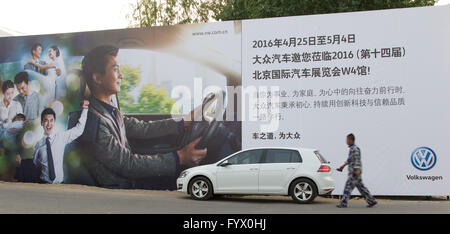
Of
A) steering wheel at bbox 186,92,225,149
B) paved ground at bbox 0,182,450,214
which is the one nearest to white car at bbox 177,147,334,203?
paved ground at bbox 0,182,450,214

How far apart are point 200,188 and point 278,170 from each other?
2.32m

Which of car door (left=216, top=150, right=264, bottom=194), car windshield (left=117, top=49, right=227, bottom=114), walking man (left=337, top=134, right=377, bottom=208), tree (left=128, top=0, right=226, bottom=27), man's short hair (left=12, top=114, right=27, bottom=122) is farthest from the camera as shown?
tree (left=128, top=0, right=226, bottom=27)

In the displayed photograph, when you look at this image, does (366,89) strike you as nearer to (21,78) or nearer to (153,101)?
(153,101)

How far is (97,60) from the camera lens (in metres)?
17.6

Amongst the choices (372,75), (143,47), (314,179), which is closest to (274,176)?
(314,179)

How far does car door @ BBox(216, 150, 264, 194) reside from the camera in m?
13.1

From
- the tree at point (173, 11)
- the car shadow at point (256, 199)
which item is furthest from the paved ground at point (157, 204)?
the tree at point (173, 11)

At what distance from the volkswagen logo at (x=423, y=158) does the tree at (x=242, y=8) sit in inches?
402

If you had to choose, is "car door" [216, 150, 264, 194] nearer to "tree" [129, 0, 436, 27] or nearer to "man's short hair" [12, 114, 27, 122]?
"man's short hair" [12, 114, 27, 122]

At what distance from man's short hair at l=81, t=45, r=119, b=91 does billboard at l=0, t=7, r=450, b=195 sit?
4cm

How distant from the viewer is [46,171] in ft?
57.7

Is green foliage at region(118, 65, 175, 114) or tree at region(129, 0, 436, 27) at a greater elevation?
tree at region(129, 0, 436, 27)

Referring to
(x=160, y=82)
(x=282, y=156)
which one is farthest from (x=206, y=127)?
(x=282, y=156)

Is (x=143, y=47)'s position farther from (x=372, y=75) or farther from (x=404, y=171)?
(x=404, y=171)
